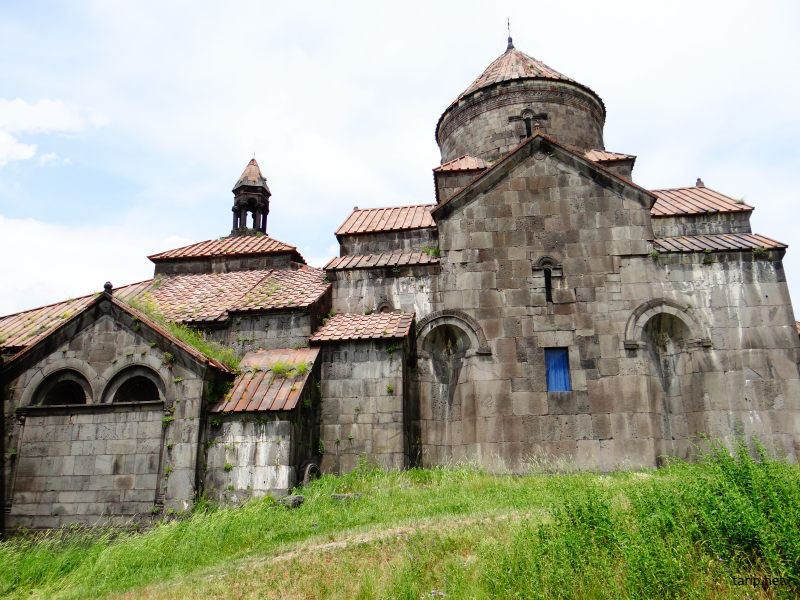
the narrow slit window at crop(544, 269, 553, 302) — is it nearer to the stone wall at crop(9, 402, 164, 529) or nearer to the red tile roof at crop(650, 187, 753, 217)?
the red tile roof at crop(650, 187, 753, 217)

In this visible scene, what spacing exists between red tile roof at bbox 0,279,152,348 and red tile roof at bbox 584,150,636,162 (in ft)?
33.5

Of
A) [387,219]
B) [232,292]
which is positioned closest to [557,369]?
[387,219]

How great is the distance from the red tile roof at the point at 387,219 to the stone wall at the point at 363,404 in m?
2.85

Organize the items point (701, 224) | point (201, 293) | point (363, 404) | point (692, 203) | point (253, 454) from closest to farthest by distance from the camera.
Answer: point (253, 454) < point (363, 404) < point (701, 224) < point (692, 203) < point (201, 293)

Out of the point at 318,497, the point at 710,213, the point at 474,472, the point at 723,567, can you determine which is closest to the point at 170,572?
the point at 318,497

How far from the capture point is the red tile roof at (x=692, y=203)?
10734 millimetres

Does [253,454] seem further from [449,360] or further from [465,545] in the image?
[465,545]

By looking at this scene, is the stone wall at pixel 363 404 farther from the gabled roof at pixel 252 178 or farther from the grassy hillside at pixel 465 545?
the gabled roof at pixel 252 178

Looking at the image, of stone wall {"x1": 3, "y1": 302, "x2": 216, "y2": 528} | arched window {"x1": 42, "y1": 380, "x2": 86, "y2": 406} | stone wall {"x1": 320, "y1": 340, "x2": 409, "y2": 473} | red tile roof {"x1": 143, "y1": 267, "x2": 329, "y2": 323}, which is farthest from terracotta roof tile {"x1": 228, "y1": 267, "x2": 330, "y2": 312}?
arched window {"x1": 42, "y1": 380, "x2": 86, "y2": 406}

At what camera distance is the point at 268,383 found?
9.34 meters

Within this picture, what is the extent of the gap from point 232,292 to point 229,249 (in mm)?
2480

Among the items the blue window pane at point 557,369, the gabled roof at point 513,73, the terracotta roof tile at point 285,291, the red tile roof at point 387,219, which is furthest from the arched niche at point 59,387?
the gabled roof at point 513,73

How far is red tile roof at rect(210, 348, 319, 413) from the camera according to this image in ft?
29.2

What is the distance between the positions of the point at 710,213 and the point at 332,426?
8.09 metres
